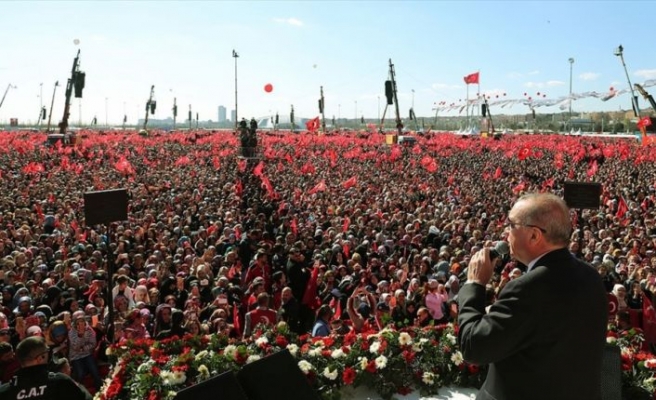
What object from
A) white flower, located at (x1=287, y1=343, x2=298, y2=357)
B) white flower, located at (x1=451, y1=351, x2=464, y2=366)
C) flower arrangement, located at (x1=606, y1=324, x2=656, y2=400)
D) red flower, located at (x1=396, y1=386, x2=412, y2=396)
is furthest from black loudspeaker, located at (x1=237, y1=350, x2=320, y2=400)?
flower arrangement, located at (x1=606, y1=324, x2=656, y2=400)

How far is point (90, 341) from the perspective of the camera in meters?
6.76

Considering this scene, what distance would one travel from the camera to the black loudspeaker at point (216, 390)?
316cm

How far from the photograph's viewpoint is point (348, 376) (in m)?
4.71

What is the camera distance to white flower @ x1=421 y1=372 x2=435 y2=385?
4824mm

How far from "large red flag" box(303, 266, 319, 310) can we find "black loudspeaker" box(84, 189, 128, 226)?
10.0 feet

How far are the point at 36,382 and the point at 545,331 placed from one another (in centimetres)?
320

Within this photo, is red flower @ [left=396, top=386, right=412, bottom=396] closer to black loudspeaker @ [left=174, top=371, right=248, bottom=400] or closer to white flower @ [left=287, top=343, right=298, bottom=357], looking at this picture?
white flower @ [left=287, top=343, right=298, bottom=357]

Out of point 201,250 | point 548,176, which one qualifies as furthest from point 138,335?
point 548,176

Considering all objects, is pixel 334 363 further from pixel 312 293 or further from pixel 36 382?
pixel 312 293

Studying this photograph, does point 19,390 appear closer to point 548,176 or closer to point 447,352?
point 447,352

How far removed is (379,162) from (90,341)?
934 inches

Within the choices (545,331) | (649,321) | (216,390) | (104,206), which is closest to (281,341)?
(216,390)

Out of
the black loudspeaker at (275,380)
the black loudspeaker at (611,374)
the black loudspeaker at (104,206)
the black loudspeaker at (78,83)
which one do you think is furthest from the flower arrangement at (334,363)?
the black loudspeaker at (78,83)

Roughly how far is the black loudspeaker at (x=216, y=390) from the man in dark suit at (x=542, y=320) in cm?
147
